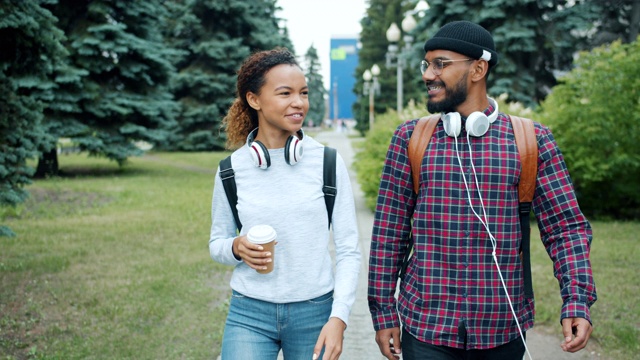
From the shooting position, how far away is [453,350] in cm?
258

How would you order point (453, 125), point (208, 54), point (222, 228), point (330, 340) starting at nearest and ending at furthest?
1. point (330, 340)
2. point (453, 125)
3. point (222, 228)
4. point (208, 54)

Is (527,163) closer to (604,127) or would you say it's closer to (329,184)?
(329,184)

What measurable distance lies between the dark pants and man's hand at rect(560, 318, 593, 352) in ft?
0.79

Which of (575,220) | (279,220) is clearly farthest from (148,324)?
(575,220)

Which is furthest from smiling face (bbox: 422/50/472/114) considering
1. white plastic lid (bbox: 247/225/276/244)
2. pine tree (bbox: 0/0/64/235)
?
pine tree (bbox: 0/0/64/235)

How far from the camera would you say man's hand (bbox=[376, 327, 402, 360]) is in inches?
106

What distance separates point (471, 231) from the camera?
2539 millimetres

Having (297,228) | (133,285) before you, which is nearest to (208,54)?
(133,285)

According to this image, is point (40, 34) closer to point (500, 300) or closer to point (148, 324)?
point (148, 324)

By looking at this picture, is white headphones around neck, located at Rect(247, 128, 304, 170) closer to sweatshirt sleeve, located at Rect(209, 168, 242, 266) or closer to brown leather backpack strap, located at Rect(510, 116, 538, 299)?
sweatshirt sleeve, located at Rect(209, 168, 242, 266)

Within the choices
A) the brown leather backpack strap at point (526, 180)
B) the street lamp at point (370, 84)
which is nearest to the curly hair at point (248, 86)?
the brown leather backpack strap at point (526, 180)

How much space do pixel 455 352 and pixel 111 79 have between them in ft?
67.6

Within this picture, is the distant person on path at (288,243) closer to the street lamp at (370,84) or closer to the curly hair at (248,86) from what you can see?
the curly hair at (248,86)

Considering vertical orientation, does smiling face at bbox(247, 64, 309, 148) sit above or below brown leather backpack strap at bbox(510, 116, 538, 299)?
above
